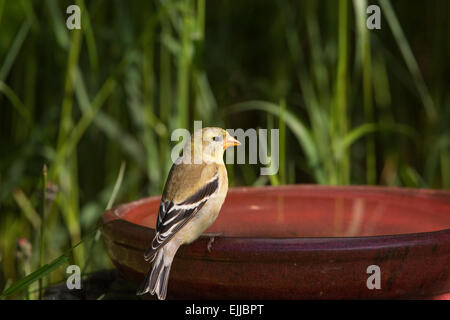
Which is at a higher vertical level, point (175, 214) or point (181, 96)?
point (181, 96)

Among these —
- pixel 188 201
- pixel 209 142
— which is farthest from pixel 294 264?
pixel 209 142

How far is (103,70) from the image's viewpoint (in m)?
2.49

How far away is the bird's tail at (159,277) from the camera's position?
3.55 feet

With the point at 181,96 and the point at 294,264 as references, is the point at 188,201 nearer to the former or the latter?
the point at 294,264

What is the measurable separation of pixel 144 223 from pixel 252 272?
0.47 meters

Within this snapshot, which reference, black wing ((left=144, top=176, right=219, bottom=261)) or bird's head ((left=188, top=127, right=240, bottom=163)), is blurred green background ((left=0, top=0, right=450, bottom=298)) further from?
black wing ((left=144, top=176, right=219, bottom=261))

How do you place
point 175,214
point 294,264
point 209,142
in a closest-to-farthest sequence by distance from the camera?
point 294,264 → point 175,214 → point 209,142

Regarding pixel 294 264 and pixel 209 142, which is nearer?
pixel 294 264

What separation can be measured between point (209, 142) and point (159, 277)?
54 cm

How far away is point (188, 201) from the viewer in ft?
4.33

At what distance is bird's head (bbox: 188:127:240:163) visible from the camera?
61.1 inches

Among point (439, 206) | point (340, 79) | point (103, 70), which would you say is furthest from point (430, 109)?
point (103, 70)

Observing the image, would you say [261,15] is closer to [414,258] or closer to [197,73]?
[197,73]

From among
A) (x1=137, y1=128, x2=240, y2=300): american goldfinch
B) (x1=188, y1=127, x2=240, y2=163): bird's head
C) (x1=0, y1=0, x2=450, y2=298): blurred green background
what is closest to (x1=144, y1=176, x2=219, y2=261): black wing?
(x1=137, y1=128, x2=240, y2=300): american goldfinch
